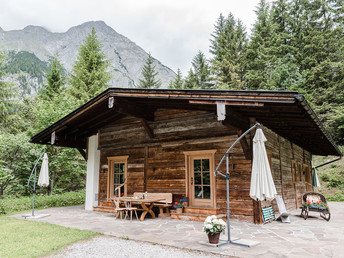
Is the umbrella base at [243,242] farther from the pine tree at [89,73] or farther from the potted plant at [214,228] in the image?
the pine tree at [89,73]

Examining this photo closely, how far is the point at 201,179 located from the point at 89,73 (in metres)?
14.9

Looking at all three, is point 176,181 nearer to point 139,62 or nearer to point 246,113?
point 246,113

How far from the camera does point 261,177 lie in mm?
4500

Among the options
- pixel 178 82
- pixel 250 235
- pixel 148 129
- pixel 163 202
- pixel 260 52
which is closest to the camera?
pixel 250 235

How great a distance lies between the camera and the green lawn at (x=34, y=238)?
421 cm

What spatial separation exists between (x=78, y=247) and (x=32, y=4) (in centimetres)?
14647

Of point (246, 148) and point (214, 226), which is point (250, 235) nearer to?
point (214, 226)

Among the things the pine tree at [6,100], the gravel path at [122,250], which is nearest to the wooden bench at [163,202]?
the gravel path at [122,250]

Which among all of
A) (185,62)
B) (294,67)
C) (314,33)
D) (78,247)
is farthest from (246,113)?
(185,62)

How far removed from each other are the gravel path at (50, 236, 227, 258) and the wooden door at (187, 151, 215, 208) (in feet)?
10.9

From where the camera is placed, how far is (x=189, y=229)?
231 inches

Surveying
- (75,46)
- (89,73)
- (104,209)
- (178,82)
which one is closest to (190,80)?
(178,82)

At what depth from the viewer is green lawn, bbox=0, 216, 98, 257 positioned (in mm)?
4215

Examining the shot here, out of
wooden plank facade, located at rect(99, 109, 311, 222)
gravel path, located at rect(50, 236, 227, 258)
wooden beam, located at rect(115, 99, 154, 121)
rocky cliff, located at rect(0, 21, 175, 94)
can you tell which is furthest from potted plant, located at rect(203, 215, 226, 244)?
rocky cliff, located at rect(0, 21, 175, 94)
